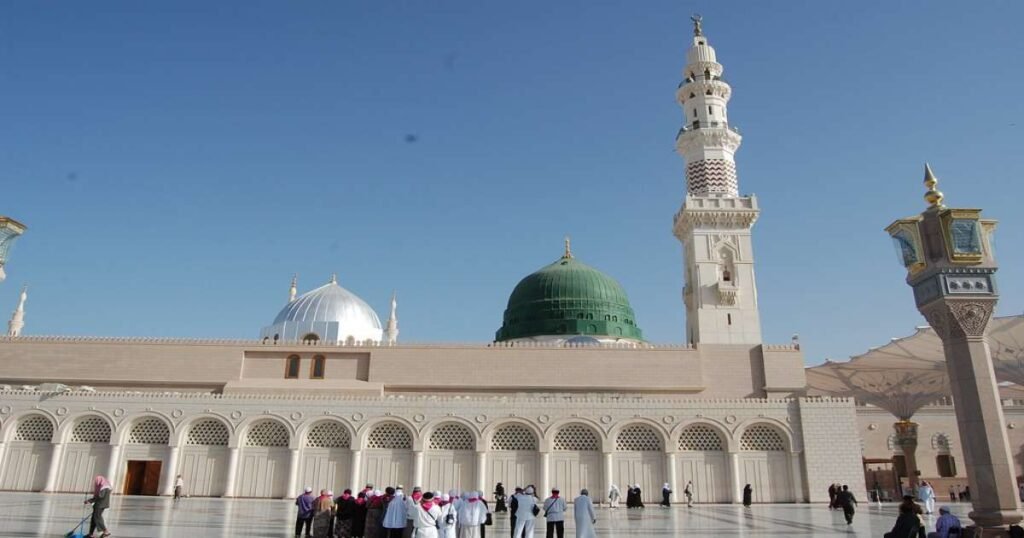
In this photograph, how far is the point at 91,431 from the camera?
22.6 meters

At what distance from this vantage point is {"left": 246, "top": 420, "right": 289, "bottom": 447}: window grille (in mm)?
22438

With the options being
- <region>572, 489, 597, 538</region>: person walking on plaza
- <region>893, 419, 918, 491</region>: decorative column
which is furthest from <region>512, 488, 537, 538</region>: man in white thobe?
<region>893, 419, 918, 491</region>: decorative column

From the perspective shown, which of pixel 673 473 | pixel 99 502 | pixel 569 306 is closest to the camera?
pixel 99 502

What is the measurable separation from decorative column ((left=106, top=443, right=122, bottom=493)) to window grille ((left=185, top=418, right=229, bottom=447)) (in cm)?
204

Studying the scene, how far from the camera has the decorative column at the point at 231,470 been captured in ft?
71.5

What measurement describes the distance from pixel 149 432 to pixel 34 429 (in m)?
3.69

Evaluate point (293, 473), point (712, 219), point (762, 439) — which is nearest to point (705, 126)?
point (712, 219)

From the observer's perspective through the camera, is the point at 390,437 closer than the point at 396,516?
No

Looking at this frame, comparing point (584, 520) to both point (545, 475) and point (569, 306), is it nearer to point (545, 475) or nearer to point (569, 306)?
point (545, 475)

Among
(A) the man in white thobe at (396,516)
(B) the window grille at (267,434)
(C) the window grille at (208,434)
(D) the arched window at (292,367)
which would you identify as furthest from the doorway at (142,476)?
(A) the man in white thobe at (396,516)

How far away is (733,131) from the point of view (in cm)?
2988

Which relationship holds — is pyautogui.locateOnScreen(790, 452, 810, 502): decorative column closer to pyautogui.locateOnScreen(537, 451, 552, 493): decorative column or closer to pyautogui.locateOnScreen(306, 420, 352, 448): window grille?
pyautogui.locateOnScreen(537, 451, 552, 493): decorative column

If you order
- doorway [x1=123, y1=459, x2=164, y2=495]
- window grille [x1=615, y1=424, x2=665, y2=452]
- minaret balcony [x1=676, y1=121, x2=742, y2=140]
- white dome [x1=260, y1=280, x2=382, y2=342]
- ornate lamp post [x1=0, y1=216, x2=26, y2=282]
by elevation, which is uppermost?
minaret balcony [x1=676, y1=121, x2=742, y2=140]

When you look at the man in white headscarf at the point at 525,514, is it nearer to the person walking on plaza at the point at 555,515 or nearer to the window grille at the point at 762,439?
the person walking on plaza at the point at 555,515
